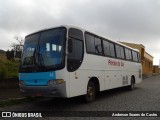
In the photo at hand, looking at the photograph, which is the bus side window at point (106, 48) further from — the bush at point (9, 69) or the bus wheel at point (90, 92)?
the bush at point (9, 69)

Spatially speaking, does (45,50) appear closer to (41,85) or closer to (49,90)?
(41,85)

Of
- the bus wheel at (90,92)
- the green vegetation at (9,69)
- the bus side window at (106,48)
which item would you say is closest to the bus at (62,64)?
the bus wheel at (90,92)

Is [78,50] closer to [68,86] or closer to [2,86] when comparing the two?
[68,86]

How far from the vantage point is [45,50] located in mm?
9773

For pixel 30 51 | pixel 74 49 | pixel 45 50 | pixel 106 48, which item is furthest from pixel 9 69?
pixel 74 49

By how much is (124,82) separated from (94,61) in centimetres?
550

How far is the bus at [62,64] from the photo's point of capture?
370 inches

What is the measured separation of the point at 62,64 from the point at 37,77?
117cm

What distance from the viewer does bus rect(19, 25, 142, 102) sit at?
9391mm

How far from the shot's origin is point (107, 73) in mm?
13602

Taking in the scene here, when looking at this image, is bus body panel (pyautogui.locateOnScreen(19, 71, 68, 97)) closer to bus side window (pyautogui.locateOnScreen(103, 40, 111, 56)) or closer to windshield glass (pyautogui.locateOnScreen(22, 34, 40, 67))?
windshield glass (pyautogui.locateOnScreen(22, 34, 40, 67))

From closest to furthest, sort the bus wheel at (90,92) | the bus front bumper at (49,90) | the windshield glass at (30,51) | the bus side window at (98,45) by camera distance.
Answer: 1. the bus front bumper at (49,90)
2. the windshield glass at (30,51)
3. the bus wheel at (90,92)
4. the bus side window at (98,45)

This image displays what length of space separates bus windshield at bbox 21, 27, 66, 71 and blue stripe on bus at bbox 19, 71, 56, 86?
226mm

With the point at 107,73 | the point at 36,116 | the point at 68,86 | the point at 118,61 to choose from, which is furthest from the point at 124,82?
the point at 36,116
